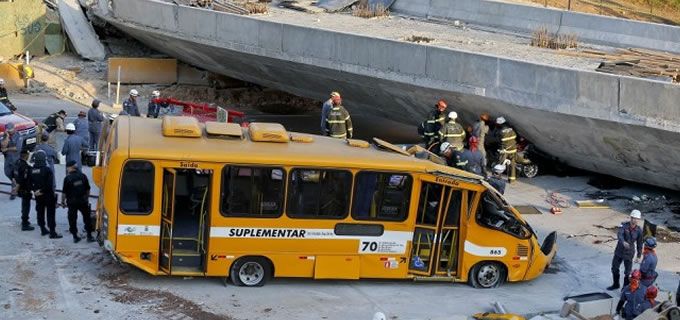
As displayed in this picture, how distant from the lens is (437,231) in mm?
14320

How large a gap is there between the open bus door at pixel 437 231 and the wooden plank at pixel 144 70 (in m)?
17.4

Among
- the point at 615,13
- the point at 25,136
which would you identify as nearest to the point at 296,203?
the point at 25,136

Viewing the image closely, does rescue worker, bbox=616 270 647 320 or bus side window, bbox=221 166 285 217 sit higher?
bus side window, bbox=221 166 285 217

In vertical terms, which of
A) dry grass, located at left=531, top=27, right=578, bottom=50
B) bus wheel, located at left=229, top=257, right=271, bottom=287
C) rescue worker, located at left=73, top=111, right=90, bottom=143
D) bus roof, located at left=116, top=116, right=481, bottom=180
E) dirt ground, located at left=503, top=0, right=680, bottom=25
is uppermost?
dirt ground, located at left=503, top=0, right=680, bottom=25

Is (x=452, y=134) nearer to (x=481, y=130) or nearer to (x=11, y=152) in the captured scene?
(x=481, y=130)

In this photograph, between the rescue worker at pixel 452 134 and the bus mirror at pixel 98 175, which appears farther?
the rescue worker at pixel 452 134

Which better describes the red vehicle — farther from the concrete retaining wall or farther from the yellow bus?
the concrete retaining wall

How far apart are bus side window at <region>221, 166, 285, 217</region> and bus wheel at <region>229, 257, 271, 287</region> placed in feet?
2.27

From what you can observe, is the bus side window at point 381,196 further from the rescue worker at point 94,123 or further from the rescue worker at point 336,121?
the rescue worker at point 94,123

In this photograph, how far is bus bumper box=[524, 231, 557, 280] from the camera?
587 inches

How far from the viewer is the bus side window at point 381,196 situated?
45.9ft

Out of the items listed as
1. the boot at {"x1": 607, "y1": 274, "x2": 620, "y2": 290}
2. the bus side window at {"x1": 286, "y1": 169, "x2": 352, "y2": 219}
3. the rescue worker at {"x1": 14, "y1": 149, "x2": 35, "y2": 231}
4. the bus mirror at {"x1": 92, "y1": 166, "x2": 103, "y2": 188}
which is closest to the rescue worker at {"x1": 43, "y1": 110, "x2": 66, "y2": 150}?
the rescue worker at {"x1": 14, "y1": 149, "x2": 35, "y2": 231}

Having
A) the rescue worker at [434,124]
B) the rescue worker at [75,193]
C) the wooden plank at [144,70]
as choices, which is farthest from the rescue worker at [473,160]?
the wooden plank at [144,70]

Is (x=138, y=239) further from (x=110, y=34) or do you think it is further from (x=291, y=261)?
(x=110, y=34)
